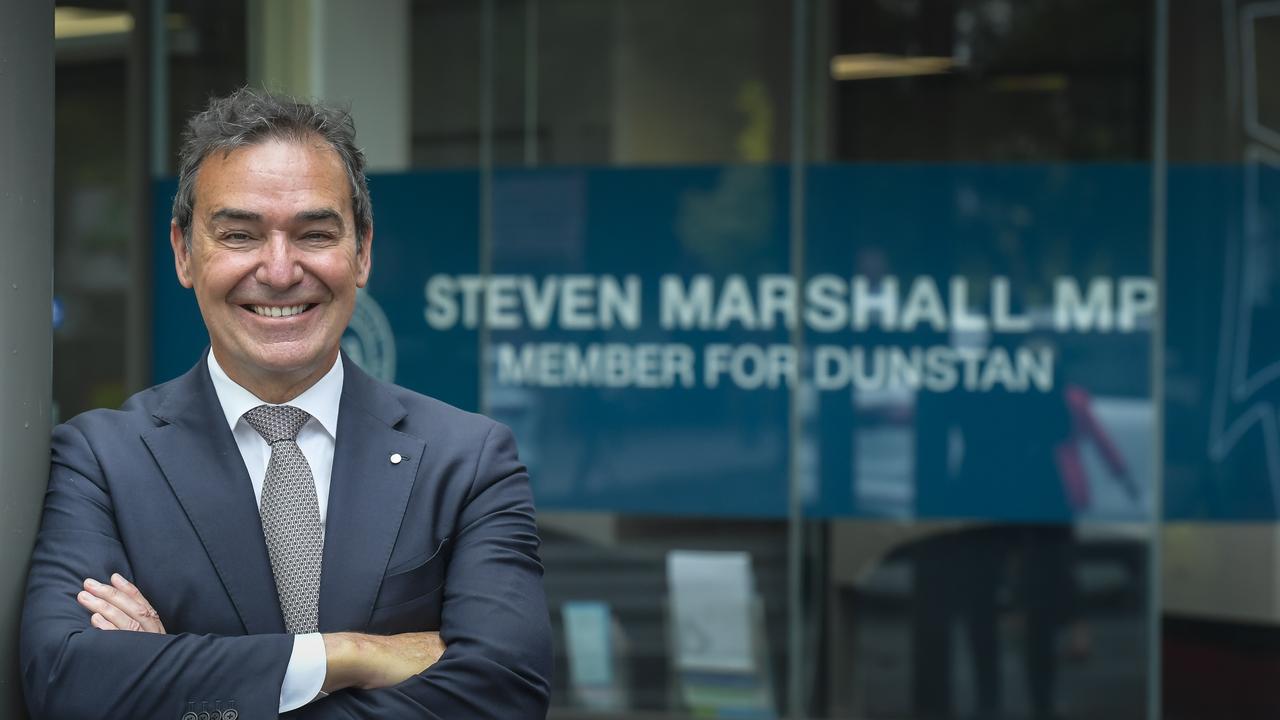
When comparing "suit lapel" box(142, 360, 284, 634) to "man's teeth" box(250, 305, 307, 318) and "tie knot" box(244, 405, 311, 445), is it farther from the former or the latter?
"man's teeth" box(250, 305, 307, 318)

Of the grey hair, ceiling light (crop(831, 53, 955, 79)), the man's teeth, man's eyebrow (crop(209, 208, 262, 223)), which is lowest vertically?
the man's teeth

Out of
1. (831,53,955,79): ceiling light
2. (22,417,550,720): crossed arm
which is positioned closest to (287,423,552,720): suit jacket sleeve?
(22,417,550,720): crossed arm

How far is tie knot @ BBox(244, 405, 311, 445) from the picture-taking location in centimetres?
236

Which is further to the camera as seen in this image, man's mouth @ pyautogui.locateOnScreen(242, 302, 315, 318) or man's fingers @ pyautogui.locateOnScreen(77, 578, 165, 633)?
man's mouth @ pyautogui.locateOnScreen(242, 302, 315, 318)

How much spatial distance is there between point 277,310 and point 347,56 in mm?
4513

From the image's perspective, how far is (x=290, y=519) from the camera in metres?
2.31

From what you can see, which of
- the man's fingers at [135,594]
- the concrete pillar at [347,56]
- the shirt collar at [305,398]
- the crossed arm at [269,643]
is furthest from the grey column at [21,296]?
the concrete pillar at [347,56]

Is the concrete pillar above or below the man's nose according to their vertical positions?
above

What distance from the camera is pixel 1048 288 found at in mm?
6000

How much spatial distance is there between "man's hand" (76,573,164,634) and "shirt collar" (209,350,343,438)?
310mm

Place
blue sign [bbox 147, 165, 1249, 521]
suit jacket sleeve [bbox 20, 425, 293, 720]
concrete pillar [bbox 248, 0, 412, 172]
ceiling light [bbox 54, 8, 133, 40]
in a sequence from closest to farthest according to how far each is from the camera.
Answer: suit jacket sleeve [bbox 20, 425, 293, 720] → blue sign [bbox 147, 165, 1249, 521] → ceiling light [bbox 54, 8, 133, 40] → concrete pillar [bbox 248, 0, 412, 172]

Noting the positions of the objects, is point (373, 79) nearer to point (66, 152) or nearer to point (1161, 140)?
point (66, 152)

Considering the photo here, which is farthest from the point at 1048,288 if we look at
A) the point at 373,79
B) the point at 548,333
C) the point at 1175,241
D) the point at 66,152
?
the point at 66,152

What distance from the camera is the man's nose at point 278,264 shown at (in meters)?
2.25
